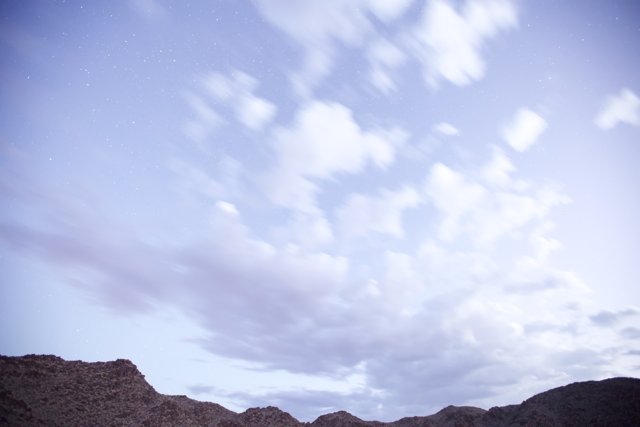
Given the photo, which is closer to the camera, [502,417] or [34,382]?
[34,382]

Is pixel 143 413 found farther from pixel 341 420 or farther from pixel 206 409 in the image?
pixel 341 420

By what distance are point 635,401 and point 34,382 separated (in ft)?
191

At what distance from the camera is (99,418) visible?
125ft

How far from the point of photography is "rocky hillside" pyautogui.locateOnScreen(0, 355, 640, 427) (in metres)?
35.6

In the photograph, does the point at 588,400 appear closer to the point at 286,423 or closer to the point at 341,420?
the point at 341,420

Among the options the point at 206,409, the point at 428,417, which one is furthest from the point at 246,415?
the point at 428,417

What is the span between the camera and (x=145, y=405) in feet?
146

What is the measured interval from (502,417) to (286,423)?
27.6m

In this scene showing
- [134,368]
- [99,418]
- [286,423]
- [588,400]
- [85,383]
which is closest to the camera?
[99,418]

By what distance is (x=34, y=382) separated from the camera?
38125 millimetres

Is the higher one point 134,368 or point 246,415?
point 134,368

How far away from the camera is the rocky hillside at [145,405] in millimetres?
35562

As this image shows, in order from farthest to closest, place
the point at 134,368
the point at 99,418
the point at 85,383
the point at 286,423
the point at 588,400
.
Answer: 1. the point at 286,423
2. the point at 134,368
3. the point at 588,400
4. the point at 85,383
5. the point at 99,418

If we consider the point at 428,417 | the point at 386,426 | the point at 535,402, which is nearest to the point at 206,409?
the point at 386,426
